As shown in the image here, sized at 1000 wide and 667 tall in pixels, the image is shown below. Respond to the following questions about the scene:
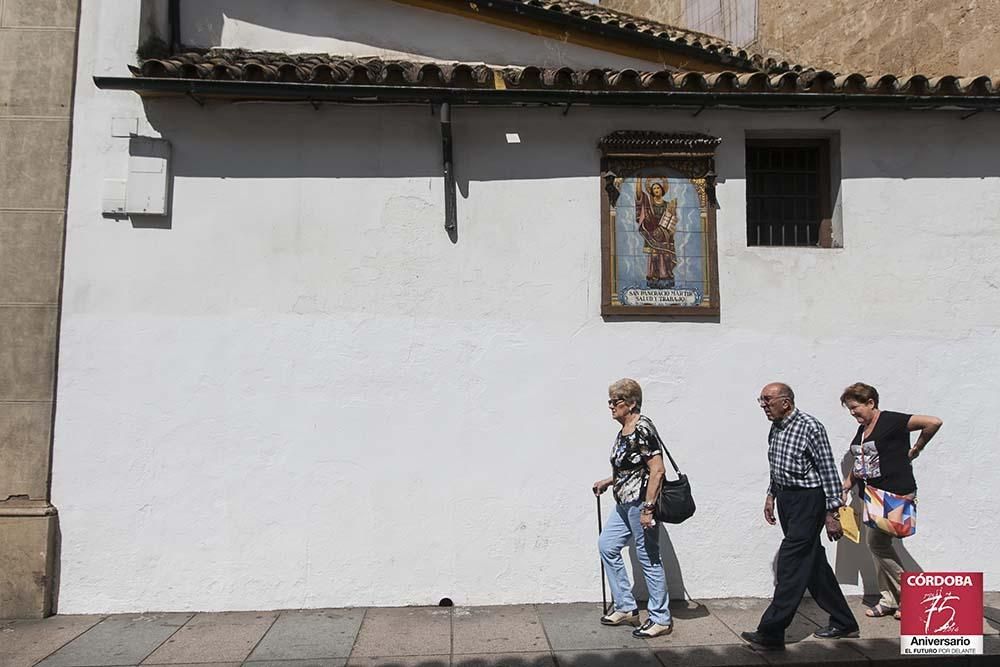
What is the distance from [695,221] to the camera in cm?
582

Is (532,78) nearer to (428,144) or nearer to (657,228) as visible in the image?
(428,144)

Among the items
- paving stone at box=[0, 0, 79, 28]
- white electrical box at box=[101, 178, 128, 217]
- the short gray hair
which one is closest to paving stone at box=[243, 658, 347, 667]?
the short gray hair

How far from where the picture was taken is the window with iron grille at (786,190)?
241 inches

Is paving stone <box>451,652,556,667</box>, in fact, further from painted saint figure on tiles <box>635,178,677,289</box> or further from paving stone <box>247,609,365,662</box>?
painted saint figure on tiles <box>635,178,677,289</box>

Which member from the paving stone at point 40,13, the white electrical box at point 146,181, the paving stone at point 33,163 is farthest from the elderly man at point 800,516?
the paving stone at point 40,13

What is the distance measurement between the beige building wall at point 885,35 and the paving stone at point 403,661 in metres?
7.27

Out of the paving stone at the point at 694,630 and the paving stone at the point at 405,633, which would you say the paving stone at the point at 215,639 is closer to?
the paving stone at the point at 405,633

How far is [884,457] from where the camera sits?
5.02 m

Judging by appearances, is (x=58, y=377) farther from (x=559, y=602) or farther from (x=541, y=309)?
(x=559, y=602)

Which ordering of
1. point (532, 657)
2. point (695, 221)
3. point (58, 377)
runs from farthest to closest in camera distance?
point (695, 221), point (58, 377), point (532, 657)

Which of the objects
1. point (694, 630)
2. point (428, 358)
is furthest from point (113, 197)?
point (694, 630)

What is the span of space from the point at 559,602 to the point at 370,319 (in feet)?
8.40

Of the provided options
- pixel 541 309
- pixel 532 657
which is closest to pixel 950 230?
pixel 541 309

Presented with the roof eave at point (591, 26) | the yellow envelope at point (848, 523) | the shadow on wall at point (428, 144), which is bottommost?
the yellow envelope at point (848, 523)
